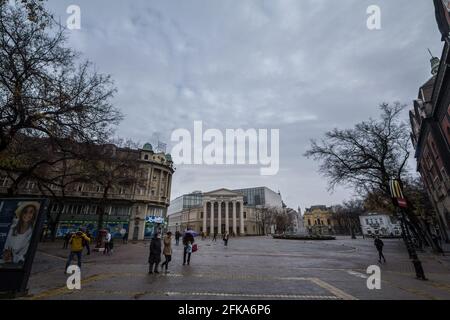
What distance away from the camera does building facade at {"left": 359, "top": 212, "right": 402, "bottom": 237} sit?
80.1 m

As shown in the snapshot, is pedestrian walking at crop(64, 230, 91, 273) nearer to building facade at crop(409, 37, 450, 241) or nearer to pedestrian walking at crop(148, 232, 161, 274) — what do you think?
pedestrian walking at crop(148, 232, 161, 274)

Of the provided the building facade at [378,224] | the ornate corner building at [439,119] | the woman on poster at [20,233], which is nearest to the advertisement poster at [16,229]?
the woman on poster at [20,233]

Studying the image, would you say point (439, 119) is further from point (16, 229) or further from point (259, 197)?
point (259, 197)

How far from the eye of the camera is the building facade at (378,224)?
8012 cm

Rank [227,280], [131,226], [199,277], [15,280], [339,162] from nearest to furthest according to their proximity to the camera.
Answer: [15,280], [227,280], [199,277], [339,162], [131,226]

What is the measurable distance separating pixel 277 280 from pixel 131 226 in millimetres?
42631

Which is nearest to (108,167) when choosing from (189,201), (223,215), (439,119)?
(439,119)

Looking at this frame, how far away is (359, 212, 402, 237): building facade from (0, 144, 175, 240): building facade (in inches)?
3011

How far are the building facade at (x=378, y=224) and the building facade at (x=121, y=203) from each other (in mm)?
76471

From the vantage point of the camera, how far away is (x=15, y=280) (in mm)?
5918

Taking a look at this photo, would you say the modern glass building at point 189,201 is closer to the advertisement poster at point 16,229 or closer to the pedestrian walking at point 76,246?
the pedestrian walking at point 76,246

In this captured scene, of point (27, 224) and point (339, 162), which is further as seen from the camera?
point (339, 162)
